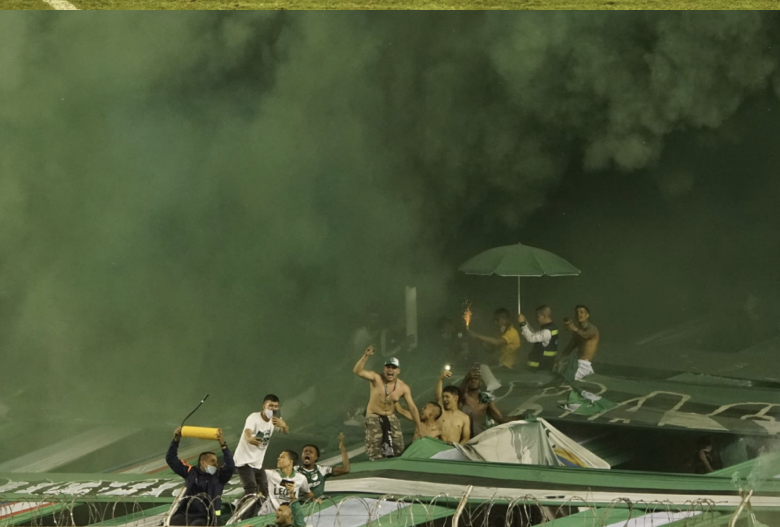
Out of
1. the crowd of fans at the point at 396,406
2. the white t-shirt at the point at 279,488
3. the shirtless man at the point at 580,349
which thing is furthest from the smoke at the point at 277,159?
the shirtless man at the point at 580,349

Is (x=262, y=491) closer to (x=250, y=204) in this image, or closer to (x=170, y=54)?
(x=250, y=204)

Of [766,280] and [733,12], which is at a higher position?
[733,12]

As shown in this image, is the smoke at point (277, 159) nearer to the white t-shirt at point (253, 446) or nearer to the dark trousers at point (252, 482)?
the white t-shirt at point (253, 446)

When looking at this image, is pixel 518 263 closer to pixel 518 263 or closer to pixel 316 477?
pixel 518 263

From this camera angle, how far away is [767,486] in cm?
811

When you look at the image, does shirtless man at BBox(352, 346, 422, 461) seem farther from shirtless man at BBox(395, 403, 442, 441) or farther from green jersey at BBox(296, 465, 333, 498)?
green jersey at BBox(296, 465, 333, 498)

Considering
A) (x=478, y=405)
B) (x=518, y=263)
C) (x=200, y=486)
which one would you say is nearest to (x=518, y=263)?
(x=518, y=263)

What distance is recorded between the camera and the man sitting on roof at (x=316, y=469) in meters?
7.93

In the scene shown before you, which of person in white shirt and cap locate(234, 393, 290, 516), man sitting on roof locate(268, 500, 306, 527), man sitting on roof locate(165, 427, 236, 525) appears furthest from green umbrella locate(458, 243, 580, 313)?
man sitting on roof locate(165, 427, 236, 525)

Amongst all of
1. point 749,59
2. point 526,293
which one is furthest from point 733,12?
point 526,293

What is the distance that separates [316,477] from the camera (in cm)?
Result: 795

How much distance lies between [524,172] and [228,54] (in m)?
2.72

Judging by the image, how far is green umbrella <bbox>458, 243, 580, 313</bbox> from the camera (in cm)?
823

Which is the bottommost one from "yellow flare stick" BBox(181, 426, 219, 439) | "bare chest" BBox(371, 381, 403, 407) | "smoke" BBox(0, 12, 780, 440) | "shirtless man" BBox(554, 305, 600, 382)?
→ "yellow flare stick" BBox(181, 426, 219, 439)
